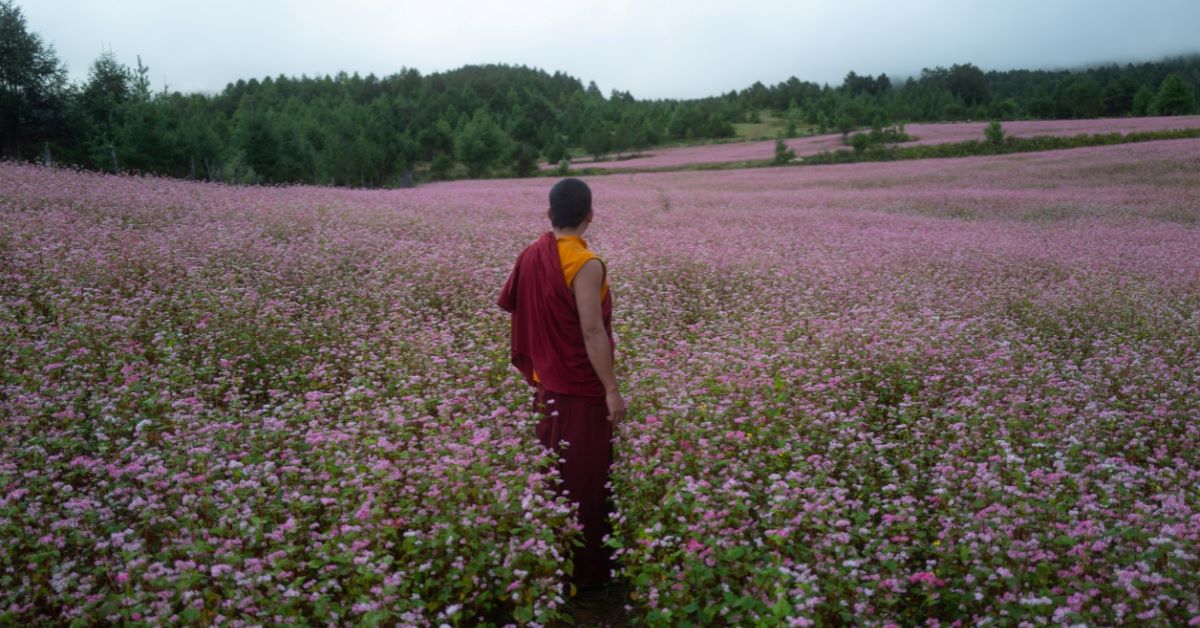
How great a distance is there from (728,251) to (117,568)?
1019 cm

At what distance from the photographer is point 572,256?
436 centimetres

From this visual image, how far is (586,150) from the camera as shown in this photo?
7344 cm

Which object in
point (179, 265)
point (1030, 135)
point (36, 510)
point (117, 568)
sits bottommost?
point (117, 568)

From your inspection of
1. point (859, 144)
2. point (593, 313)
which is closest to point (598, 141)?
point (859, 144)

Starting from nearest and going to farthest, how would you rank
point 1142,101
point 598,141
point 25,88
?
1. point 25,88
2. point 1142,101
3. point 598,141

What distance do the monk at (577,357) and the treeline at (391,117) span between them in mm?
35589

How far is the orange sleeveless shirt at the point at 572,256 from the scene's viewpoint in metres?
4.32

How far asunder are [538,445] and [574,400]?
1.12ft

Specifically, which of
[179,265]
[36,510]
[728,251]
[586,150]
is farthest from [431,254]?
[586,150]

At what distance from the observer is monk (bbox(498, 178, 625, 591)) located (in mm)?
4340

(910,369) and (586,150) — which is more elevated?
(586,150)

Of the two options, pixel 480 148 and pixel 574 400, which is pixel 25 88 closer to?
pixel 480 148

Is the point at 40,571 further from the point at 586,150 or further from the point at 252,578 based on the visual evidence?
the point at 586,150

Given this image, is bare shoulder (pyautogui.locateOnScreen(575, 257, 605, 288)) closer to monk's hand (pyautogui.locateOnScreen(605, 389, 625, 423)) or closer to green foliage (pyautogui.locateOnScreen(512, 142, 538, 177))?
monk's hand (pyautogui.locateOnScreen(605, 389, 625, 423))
